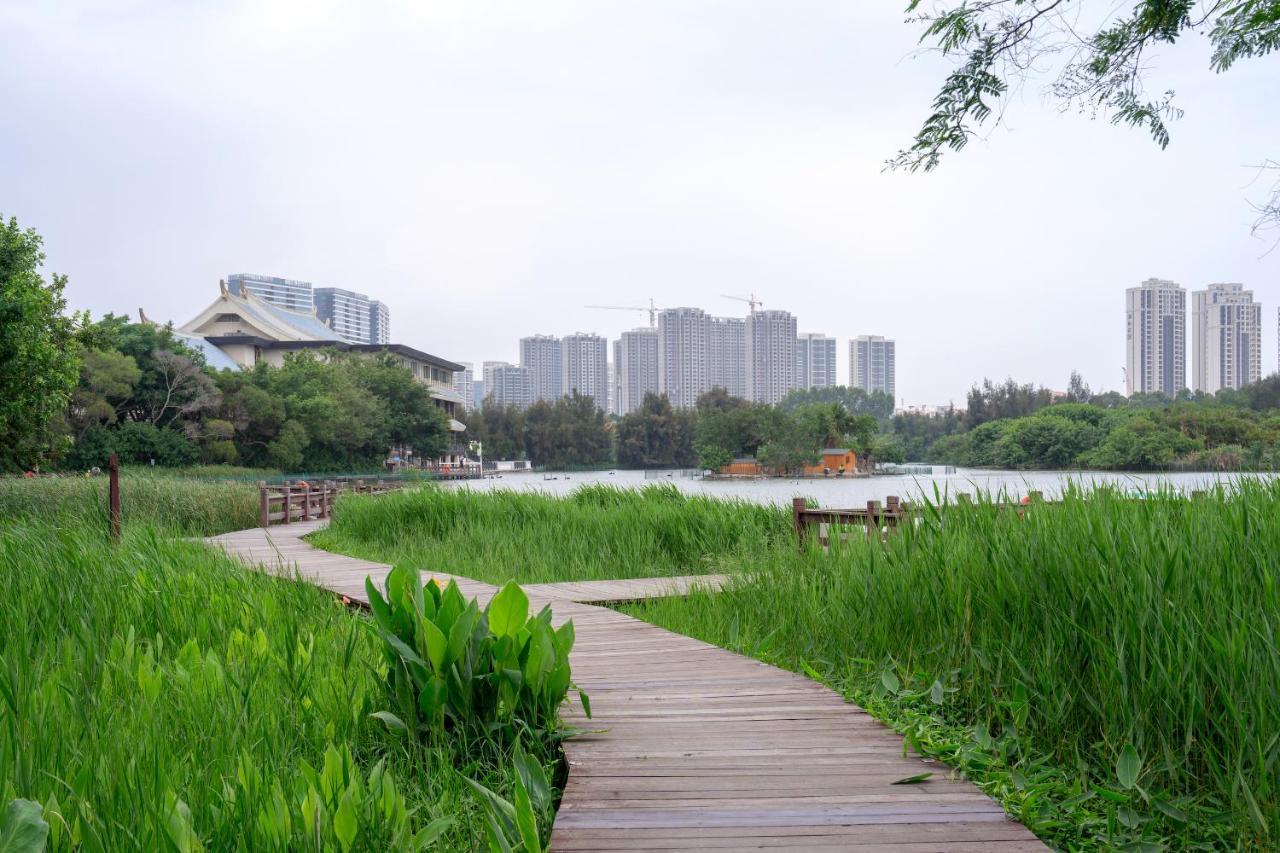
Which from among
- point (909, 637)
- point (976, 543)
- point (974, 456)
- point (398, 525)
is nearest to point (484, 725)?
point (909, 637)

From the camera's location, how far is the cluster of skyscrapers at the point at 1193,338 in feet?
118

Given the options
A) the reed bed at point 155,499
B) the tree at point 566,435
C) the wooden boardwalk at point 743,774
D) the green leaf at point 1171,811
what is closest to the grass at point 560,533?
the reed bed at point 155,499

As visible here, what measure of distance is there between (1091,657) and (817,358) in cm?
16048

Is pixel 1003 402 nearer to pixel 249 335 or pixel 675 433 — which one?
pixel 675 433

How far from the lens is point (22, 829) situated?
176 cm

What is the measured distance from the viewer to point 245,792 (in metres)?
2.23

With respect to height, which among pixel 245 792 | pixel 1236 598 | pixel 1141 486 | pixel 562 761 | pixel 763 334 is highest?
pixel 763 334

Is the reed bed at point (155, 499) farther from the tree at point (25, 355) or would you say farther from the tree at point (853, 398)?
the tree at point (853, 398)

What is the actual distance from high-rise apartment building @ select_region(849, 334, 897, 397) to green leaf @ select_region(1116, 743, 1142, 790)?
167 metres

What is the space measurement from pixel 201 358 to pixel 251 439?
4.38 metres

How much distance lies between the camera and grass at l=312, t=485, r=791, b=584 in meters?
9.81

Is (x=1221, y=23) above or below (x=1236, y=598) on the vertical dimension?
above

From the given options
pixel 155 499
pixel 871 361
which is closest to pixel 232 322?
pixel 155 499

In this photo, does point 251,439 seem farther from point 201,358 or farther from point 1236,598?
point 1236,598
